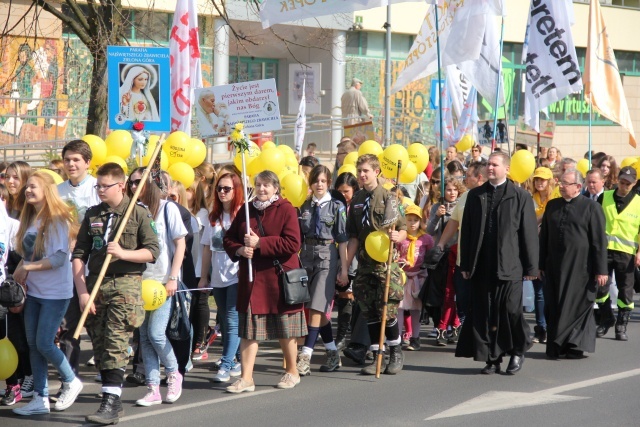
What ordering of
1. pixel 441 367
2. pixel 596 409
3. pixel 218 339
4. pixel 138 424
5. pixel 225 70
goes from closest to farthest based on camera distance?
pixel 138 424 → pixel 596 409 → pixel 441 367 → pixel 218 339 → pixel 225 70

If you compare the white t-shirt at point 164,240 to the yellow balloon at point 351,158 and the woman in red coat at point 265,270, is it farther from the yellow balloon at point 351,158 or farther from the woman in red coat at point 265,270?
the yellow balloon at point 351,158

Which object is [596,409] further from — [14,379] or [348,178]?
[14,379]

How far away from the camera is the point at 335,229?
8867 millimetres

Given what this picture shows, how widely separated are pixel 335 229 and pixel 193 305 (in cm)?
140

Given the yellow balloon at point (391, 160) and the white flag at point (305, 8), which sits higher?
the white flag at point (305, 8)

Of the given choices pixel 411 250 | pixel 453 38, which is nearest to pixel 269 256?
pixel 411 250

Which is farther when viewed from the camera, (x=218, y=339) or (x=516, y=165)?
(x=516, y=165)

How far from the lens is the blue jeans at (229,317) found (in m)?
8.58

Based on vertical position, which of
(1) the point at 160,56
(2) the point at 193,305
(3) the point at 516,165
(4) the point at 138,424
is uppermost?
(1) the point at 160,56

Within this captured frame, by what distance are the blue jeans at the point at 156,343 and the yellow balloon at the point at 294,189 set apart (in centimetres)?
194

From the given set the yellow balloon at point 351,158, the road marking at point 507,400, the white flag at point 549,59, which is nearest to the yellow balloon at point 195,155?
the yellow balloon at point 351,158

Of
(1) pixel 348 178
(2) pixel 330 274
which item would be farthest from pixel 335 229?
(1) pixel 348 178

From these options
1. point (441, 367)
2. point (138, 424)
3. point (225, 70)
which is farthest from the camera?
point (225, 70)

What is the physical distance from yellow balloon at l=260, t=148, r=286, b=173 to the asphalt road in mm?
1939
